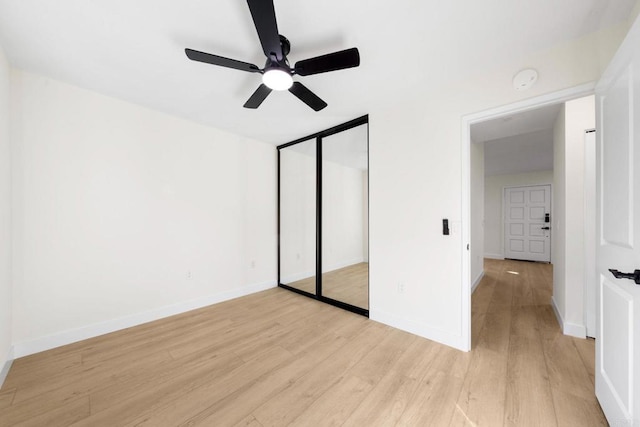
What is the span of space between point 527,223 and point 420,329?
594 cm

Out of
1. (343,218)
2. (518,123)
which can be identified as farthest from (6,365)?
(518,123)

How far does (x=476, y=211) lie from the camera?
4020 millimetres

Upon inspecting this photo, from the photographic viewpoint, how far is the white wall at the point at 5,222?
1725mm

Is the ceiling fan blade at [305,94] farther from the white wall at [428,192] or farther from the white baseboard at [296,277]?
the white baseboard at [296,277]

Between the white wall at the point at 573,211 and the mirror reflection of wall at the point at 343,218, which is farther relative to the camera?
the mirror reflection of wall at the point at 343,218

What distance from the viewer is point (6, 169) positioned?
184 cm

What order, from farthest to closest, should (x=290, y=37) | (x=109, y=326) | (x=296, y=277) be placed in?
(x=296, y=277) → (x=109, y=326) → (x=290, y=37)

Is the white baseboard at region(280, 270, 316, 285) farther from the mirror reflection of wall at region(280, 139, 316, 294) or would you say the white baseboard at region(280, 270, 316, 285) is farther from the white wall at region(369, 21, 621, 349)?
the white wall at region(369, 21, 621, 349)

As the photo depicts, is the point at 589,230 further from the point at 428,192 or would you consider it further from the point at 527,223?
the point at 527,223

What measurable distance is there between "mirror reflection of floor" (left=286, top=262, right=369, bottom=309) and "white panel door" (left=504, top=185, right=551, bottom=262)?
5.41m

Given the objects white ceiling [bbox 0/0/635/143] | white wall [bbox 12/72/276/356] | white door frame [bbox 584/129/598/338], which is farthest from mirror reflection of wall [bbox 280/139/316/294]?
white door frame [bbox 584/129/598/338]

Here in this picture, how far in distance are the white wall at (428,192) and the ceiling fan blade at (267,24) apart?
1.29 meters

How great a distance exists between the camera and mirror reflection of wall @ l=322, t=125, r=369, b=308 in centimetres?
321

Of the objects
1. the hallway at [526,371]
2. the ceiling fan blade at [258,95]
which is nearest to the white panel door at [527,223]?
the hallway at [526,371]
